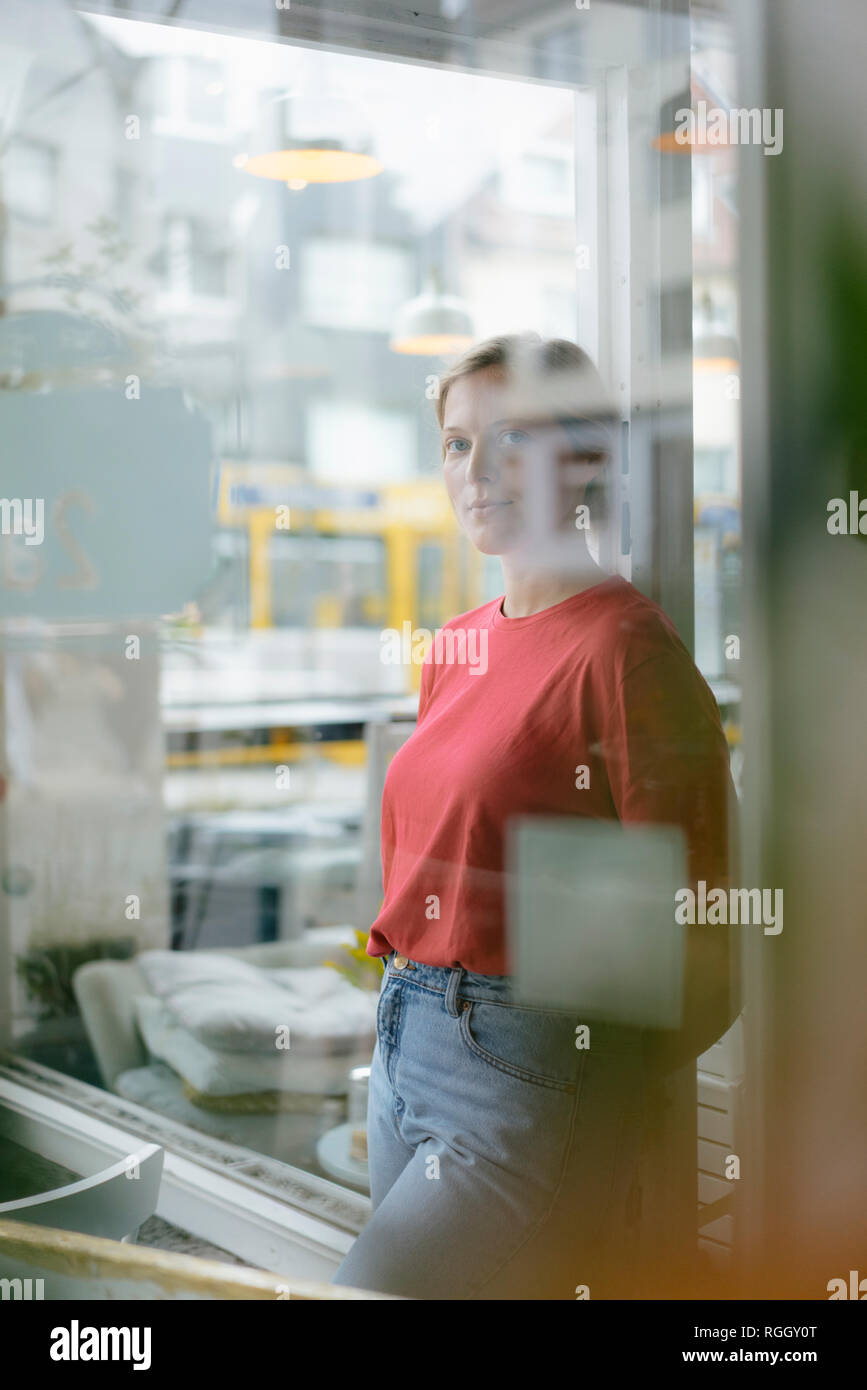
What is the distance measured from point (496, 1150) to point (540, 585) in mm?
503

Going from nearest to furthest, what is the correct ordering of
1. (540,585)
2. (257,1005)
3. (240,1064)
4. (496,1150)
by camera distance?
1. (496,1150)
2. (540,585)
3. (240,1064)
4. (257,1005)

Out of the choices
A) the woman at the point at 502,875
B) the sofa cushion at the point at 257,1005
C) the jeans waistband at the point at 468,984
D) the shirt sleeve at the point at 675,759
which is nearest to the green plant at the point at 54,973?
the sofa cushion at the point at 257,1005

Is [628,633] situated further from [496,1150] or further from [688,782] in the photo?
[496,1150]

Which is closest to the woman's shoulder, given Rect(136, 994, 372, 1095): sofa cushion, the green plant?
Rect(136, 994, 372, 1095): sofa cushion

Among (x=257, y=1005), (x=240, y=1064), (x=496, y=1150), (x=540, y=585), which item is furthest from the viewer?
(x=257, y=1005)

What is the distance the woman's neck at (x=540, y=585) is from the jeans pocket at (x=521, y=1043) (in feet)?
1.19

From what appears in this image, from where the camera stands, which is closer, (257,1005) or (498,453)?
(498,453)

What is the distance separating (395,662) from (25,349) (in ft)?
3.16

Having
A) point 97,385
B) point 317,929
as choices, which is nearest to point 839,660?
point 97,385

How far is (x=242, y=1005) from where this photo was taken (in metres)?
2.27

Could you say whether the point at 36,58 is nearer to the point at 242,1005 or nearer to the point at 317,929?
the point at 242,1005

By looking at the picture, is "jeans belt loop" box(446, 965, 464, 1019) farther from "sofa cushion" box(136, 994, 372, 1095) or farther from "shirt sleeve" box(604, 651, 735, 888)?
"sofa cushion" box(136, 994, 372, 1095)

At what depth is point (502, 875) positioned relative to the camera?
3.67 feet

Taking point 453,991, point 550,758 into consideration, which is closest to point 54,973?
point 453,991
